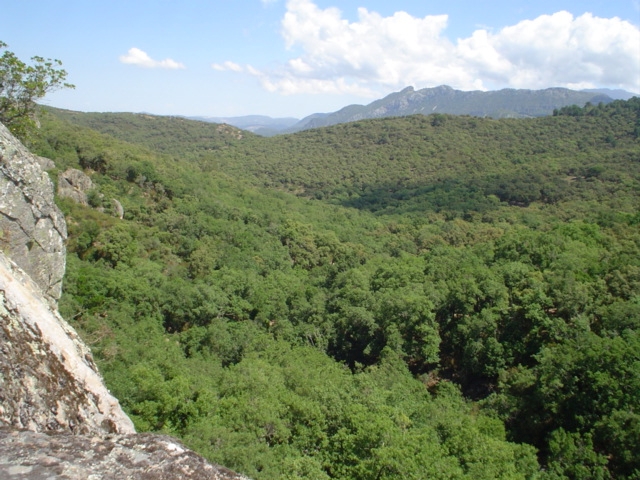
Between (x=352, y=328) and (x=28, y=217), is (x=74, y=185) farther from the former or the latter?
(x=28, y=217)

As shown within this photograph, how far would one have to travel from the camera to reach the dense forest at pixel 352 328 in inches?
595

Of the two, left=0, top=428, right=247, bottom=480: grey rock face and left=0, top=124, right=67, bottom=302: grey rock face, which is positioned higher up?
left=0, top=124, right=67, bottom=302: grey rock face

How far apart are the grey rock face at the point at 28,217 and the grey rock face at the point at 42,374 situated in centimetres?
300

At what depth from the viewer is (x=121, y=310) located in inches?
1046

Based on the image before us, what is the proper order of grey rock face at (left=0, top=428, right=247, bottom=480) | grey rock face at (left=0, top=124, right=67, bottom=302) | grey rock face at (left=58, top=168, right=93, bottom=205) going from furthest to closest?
grey rock face at (left=58, top=168, right=93, bottom=205) < grey rock face at (left=0, top=124, right=67, bottom=302) < grey rock face at (left=0, top=428, right=247, bottom=480)

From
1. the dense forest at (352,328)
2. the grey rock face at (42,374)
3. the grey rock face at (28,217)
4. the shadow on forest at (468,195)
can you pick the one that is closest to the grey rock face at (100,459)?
the grey rock face at (42,374)

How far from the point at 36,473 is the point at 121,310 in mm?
25450

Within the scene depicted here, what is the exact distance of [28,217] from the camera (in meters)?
9.62

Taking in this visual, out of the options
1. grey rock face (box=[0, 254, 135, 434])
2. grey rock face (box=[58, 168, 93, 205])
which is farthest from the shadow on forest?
grey rock face (box=[0, 254, 135, 434])

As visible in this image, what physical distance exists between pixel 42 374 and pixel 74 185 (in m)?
37.4

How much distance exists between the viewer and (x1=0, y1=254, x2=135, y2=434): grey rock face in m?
4.52

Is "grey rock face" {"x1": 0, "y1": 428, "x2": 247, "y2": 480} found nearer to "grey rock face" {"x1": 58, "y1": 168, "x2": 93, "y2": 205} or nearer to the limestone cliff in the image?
the limestone cliff

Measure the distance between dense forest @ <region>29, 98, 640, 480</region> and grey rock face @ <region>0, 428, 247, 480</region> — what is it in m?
9.08

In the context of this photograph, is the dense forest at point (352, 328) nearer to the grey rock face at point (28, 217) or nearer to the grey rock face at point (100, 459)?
the grey rock face at point (28, 217)
